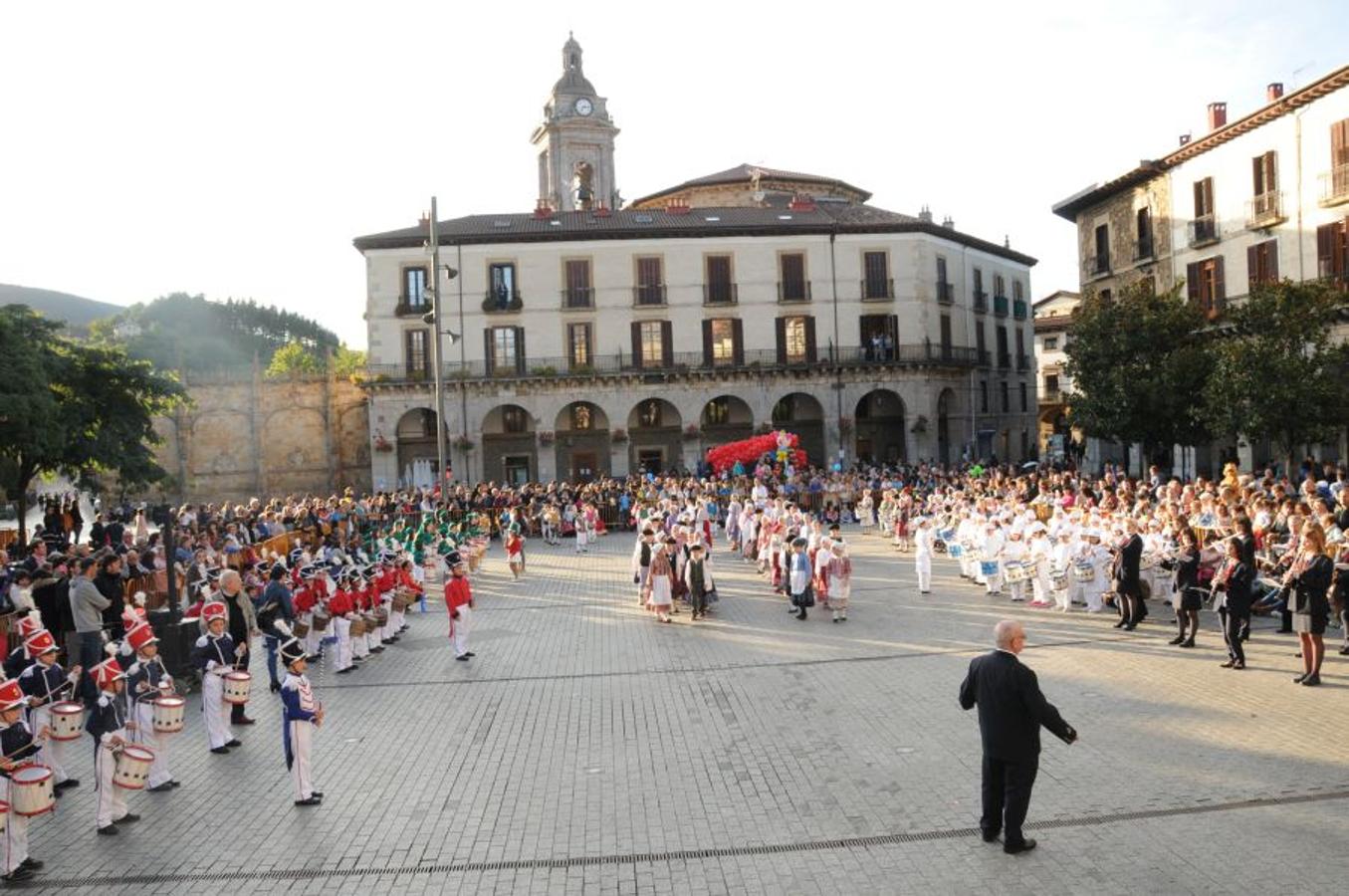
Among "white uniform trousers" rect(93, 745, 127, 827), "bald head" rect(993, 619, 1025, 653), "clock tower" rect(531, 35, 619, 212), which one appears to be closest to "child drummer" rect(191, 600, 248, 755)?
"white uniform trousers" rect(93, 745, 127, 827)

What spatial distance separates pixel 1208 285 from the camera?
118 feet

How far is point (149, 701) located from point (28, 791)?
7.29 feet

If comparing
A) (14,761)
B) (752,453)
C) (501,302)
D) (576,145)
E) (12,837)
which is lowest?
(12,837)

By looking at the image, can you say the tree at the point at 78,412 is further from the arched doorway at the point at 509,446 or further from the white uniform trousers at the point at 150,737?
the arched doorway at the point at 509,446

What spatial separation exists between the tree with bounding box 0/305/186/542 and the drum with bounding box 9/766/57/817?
18341 mm

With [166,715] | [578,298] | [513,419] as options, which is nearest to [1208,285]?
[578,298]

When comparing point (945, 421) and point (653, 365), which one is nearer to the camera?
point (653, 365)

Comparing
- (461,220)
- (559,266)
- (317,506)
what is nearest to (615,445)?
(559,266)

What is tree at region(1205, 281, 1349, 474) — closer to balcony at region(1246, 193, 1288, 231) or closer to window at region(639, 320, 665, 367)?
balcony at region(1246, 193, 1288, 231)

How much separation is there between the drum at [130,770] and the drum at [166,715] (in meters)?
0.80

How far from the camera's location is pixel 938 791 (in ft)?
31.9

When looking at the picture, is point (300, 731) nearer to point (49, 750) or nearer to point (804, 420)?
point (49, 750)

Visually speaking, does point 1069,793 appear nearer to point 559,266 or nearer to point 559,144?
point 559,266

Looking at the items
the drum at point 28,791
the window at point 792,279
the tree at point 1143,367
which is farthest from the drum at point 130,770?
the window at point 792,279
